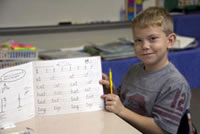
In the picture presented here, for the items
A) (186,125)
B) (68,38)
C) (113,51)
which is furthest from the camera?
(68,38)

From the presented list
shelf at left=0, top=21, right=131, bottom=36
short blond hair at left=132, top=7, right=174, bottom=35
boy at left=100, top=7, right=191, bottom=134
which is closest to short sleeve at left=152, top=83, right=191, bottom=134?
boy at left=100, top=7, right=191, bottom=134

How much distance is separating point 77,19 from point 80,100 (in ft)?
5.79

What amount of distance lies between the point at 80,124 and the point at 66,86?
0.17 metres

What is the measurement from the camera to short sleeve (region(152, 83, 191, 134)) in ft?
3.54

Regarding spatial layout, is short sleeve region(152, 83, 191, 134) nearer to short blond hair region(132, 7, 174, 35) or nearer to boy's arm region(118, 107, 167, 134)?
boy's arm region(118, 107, 167, 134)

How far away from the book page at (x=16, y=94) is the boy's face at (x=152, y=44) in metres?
0.49

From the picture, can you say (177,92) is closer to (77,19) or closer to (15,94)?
(15,94)

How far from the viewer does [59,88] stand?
3.53 feet

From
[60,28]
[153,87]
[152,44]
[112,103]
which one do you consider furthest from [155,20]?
[60,28]

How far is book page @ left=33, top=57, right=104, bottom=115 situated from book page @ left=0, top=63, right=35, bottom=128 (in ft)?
0.11

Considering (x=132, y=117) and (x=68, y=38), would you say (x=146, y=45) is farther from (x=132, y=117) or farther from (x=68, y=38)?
(x=68, y=38)

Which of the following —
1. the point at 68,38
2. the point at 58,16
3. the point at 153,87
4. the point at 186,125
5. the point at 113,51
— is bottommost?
the point at 186,125

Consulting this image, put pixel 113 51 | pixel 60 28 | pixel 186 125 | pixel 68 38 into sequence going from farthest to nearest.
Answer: pixel 68 38 → pixel 60 28 → pixel 113 51 → pixel 186 125

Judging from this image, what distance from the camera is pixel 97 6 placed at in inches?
110
